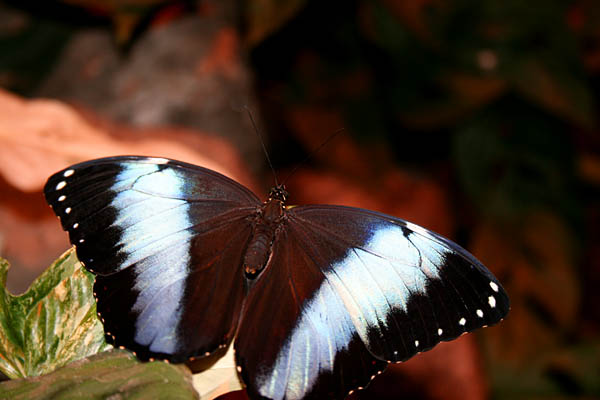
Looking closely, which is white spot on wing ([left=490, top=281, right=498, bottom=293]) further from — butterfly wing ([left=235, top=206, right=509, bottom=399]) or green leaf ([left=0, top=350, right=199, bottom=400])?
green leaf ([left=0, top=350, right=199, bottom=400])

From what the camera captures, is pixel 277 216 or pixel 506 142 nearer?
pixel 277 216

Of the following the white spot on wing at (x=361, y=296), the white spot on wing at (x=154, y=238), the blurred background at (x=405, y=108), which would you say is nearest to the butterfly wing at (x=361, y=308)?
the white spot on wing at (x=361, y=296)

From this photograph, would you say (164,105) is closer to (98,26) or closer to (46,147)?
(98,26)

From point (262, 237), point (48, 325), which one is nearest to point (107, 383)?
point (48, 325)

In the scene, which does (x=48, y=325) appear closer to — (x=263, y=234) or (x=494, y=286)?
(x=263, y=234)

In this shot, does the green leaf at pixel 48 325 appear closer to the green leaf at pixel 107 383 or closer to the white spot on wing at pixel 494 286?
the green leaf at pixel 107 383

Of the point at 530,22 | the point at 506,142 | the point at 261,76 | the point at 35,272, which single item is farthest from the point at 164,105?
the point at 530,22

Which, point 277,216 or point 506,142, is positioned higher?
point 506,142
